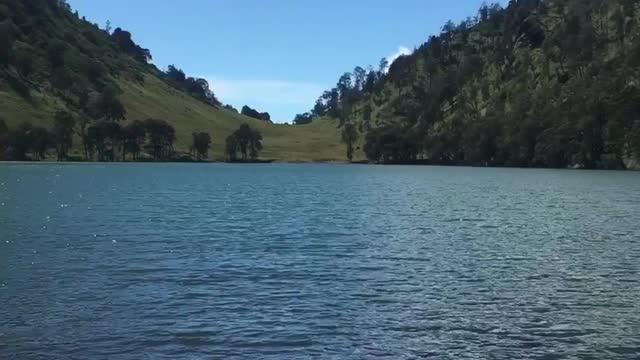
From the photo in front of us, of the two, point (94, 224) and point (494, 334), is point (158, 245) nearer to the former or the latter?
point (94, 224)

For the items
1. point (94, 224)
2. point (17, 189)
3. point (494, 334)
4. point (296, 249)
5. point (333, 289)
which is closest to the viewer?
point (494, 334)

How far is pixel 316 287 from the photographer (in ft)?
108

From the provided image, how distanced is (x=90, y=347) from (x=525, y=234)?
4007cm

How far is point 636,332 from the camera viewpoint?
2544 centimetres

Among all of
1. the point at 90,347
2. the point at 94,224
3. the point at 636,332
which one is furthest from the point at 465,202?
the point at 90,347

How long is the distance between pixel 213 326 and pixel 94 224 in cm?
3751

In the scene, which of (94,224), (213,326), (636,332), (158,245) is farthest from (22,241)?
(636,332)

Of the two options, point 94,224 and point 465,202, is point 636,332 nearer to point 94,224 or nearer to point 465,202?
point 94,224

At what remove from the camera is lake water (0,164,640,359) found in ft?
77.3

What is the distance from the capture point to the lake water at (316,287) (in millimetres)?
23562

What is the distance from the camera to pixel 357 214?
7231 centimetres

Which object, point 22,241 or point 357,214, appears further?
point 357,214

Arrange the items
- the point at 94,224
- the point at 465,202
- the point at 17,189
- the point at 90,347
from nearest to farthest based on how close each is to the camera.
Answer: the point at 90,347 → the point at 94,224 → the point at 465,202 → the point at 17,189

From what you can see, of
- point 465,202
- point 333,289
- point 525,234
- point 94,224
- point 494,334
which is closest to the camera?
point 494,334
